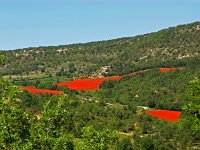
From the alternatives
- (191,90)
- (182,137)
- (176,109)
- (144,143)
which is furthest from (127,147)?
(191,90)

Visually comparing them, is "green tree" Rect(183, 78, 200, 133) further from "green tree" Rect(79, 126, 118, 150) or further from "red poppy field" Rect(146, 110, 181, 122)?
"red poppy field" Rect(146, 110, 181, 122)

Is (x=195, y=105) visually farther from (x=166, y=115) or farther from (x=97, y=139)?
(x=166, y=115)

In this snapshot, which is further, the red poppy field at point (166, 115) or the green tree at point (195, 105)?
the red poppy field at point (166, 115)

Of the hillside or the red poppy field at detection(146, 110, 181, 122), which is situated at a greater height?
the hillside

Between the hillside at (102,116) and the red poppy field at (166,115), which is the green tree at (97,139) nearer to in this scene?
the hillside at (102,116)

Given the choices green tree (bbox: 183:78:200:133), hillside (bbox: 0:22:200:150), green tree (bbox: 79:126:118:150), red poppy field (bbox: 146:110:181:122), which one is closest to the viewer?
hillside (bbox: 0:22:200:150)

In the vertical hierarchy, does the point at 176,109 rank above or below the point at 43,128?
below

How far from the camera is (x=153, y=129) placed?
123m

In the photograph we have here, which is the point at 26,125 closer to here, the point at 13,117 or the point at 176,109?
the point at 13,117

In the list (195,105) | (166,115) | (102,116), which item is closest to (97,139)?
(195,105)

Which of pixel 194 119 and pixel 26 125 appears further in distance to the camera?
pixel 194 119

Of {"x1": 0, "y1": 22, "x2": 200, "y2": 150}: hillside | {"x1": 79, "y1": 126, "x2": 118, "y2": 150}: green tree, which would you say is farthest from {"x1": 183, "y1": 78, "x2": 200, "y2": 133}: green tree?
{"x1": 79, "y1": 126, "x2": 118, "y2": 150}: green tree

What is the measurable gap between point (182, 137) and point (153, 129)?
14.0m

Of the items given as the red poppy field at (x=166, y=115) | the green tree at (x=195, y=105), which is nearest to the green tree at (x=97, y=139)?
the green tree at (x=195, y=105)
